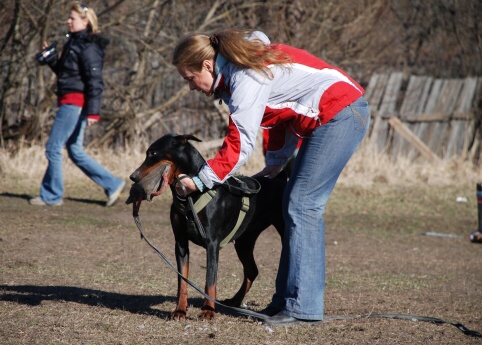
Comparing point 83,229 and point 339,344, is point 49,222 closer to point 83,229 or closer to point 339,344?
point 83,229

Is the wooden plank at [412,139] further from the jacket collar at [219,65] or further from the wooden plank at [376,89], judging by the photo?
the jacket collar at [219,65]

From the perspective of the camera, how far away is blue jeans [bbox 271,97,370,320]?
4207 mm

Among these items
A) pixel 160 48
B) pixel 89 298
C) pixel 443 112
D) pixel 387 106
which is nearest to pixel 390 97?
pixel 387 106

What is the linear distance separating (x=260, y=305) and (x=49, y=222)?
3507 mm

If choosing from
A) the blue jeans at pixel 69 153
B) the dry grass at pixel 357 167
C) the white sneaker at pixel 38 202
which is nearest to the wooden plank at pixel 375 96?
the dry grass at pixel 357 167

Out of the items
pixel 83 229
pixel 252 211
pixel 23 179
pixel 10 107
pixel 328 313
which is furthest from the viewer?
pixel 10 107

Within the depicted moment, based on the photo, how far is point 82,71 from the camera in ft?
27.7

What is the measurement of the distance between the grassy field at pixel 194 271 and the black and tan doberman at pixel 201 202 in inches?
15.8

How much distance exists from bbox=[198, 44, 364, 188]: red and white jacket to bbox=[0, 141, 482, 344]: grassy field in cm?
113

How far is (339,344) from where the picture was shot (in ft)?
13.8

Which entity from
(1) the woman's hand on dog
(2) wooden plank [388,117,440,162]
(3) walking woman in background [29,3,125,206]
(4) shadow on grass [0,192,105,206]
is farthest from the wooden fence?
(1) the woman's hand on dog

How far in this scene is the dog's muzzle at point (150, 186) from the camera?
413cm

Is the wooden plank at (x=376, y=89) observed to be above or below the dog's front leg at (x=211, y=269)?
above

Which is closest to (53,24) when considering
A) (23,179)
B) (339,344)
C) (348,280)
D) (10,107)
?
(10,107)
